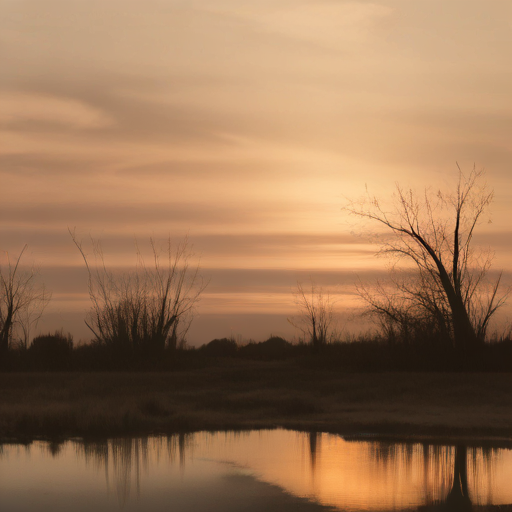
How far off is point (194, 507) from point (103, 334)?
19450 mm

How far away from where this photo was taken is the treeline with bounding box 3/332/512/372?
23.8 meters

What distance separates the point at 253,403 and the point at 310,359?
12518mm

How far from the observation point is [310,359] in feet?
92.4

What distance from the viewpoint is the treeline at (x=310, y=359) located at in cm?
2375

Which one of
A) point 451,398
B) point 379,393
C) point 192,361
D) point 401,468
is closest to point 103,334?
point 192,361

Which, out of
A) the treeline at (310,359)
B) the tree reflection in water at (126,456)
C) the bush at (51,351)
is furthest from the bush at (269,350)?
the tree reflection in water at (126,456)

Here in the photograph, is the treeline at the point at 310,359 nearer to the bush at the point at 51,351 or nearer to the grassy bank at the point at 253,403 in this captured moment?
the bush at the point at 51,351

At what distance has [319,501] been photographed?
7.27 m

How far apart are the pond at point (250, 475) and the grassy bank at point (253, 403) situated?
4.33ft

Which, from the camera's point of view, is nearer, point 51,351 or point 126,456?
point 126,456

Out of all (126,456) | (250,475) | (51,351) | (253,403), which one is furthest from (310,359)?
(250,475)

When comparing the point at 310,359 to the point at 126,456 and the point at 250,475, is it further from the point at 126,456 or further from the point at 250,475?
the point at 250,475

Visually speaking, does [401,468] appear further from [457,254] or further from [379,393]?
[457,254]

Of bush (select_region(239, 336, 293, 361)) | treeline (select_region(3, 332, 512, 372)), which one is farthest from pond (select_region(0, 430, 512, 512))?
bush (select_region(239, 336, 293, 361))
